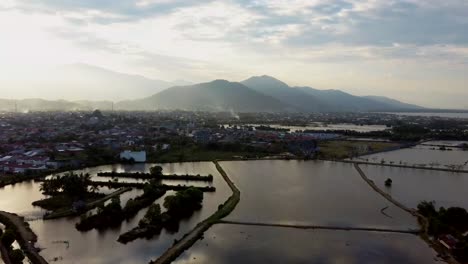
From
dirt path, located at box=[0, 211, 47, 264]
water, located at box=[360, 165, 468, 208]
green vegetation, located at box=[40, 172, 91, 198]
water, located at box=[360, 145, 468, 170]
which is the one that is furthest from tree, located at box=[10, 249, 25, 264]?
water, located at box=[360, 145, 468, 170]

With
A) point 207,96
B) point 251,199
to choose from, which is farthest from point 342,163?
point 207,96

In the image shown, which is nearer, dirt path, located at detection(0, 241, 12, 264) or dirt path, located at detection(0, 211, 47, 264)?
dirt path, located at detection(0, 241, 12, 264)

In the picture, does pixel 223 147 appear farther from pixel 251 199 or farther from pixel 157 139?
pixel 251 199

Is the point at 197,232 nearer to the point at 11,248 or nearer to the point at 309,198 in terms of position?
the point at 11,248

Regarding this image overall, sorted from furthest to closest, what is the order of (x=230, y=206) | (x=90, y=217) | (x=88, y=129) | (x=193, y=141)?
(x=88, y=129) < (x=193, y=141) < (x=230, y=206) < (x=90, y=217)

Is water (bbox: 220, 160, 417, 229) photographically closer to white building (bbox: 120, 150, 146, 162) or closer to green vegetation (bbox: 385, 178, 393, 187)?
green vegetation (bbox: 385, 178, 393, 187)

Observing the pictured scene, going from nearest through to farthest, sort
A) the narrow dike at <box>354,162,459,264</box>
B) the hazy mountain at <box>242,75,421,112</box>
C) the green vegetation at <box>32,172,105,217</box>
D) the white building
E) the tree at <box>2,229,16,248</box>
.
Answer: the tree at <box>2,229,16,248</box>, the narrow dike at <box>354,162,459,264</box>, the green vegetation at <box>32,172,105,217</box>, the white building, the hazy mountain at <box>242,75,421,112</box>

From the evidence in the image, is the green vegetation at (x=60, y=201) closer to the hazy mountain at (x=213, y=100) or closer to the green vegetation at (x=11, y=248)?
the green vegetation at (x=11, y=248)

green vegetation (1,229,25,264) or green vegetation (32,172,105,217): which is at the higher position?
green vegetation (32,172,105,217)
